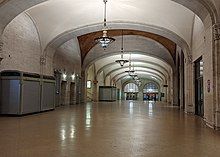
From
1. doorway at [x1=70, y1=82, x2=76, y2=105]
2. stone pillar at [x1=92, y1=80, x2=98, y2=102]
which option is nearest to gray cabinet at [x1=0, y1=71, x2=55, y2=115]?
doorway at [x1=70, y1=82, x2=76, y2=105]

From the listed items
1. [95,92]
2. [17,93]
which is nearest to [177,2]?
[17,93]

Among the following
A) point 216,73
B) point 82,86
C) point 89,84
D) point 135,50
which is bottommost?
point 82,86

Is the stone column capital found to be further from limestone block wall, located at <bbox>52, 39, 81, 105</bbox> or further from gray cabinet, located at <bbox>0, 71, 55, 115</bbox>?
limestone block wall, located at <bbox>52, 39, 81, 105</bbox>

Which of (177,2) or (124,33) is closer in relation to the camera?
(177,2)

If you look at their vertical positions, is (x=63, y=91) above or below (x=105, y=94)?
above

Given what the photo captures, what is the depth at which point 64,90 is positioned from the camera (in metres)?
19.3

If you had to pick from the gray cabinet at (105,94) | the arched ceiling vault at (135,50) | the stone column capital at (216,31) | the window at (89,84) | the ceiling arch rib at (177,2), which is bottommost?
the gray cabinet at (105,94)

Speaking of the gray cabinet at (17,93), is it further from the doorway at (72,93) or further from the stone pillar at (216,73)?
the doorway at (72,93)

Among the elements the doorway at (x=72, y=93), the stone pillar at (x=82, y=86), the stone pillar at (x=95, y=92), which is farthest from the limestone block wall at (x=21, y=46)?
the stone pillar at (x=95, y=92)

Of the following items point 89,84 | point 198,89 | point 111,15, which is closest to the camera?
point 198,89

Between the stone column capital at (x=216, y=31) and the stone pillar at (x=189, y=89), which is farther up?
the stone column capital at (x=216, y=31)

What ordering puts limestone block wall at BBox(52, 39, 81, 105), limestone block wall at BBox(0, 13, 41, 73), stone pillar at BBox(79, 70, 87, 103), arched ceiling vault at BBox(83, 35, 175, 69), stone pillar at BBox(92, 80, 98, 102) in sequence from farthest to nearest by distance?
stone pillar at BBox(92, 80, 98, 102), stone pillar at BBox(79, 70, 87, 103), arched ceiling vault at BBox(83, 35, 175, 69), limestone block wall at BBox(52, 39, 81, 105), limestone block wall at BBox(0, 13, 41, 73)

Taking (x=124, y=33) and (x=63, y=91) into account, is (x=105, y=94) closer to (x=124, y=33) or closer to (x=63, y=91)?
(x=124, y=33)

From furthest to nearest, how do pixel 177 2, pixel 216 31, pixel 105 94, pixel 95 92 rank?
pixel 105 94 → pixel 95 92 → pixel 177 2 → pixel 216 31
